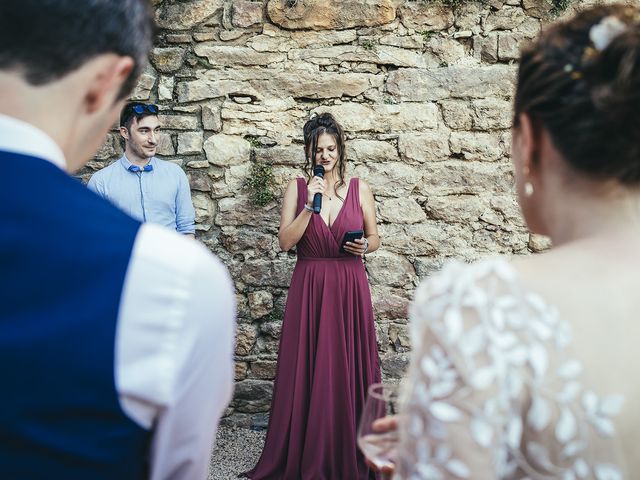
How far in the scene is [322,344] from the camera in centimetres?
398

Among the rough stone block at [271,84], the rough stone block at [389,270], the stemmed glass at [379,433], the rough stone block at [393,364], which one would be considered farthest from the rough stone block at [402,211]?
the stemmed glass at [379,433]

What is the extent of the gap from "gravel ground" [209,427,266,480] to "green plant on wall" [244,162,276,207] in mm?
1666

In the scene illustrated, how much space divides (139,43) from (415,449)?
728 mm

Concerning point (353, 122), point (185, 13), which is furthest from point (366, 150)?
point (185, 13)

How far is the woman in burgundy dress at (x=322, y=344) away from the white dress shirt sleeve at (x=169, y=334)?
124 inches

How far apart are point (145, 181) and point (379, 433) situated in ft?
11.5

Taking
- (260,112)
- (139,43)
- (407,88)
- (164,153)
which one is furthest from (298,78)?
(139,43)

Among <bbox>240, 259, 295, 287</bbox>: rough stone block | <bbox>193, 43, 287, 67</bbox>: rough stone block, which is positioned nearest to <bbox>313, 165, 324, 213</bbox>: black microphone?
<bbox>240, 259, 295, 287</bbox>: rough stone block

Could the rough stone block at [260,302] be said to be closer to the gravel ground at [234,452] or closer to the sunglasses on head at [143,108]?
the gravel ground at [234,452]

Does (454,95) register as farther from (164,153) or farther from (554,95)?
(554,95)

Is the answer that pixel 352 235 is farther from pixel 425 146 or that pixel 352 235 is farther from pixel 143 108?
pixel 143 108

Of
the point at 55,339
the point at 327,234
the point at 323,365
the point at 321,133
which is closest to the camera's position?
the point at 55,339

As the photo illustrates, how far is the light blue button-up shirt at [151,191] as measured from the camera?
4293 mm

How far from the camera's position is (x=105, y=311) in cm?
79
